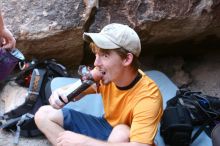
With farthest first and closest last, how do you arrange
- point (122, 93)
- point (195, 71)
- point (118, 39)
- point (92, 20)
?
point (195, 71) → point (92, 20) → point (122, 93) → point (118, 39)

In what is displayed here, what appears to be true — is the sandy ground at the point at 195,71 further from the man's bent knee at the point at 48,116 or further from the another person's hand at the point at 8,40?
the another person's hand at the point at 8,40

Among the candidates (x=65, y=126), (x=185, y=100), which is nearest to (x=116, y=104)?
(x=65, y=126)

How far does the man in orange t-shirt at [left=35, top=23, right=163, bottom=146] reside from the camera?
2482mm

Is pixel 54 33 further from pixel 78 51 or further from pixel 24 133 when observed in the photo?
pixel 24 133

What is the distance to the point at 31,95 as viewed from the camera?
3510 millimetres

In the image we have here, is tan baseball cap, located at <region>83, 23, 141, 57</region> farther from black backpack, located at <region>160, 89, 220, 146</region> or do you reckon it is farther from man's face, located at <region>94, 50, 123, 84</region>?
black backpack, located at <region>160, 89, 220, 146</region>

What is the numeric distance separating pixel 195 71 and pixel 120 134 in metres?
1.90

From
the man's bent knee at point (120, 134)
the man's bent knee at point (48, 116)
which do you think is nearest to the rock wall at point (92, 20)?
the man's bent knee at point (48, 116)

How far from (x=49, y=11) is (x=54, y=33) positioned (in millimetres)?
231

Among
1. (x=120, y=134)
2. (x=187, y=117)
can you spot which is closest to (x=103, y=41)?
(x=120, y=134)

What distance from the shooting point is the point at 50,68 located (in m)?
3.84

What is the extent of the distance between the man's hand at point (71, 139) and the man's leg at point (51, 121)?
226 millimetres

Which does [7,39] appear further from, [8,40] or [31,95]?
[31,95]

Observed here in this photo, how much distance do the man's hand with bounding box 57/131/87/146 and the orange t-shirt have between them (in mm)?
294
